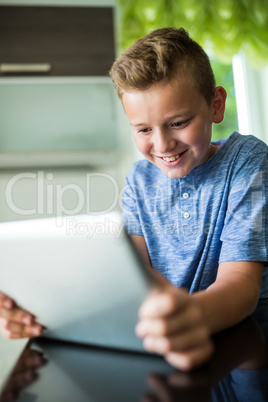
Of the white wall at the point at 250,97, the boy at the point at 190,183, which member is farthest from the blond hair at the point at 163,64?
the white wall at the point at 250,97

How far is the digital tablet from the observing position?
0.42 metres

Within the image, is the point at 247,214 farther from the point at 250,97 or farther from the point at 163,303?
the point at 250,97

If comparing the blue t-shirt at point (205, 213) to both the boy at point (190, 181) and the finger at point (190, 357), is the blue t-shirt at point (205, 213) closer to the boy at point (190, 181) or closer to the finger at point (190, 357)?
the boy at point (190, 181)

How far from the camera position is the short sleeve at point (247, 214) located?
0.80 metres

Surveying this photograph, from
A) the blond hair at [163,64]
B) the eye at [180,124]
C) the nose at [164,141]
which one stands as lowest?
the nose at [164,141]

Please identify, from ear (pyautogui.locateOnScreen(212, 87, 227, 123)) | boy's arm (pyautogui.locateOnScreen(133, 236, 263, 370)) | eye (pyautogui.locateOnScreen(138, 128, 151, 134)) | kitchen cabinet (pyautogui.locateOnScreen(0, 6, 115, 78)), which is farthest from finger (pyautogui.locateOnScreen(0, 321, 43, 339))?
kitchen cabinet (pyautogui.locateOnScreen(0, 6, 115, 78))

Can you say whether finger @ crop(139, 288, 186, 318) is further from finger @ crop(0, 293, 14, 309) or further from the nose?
the nose

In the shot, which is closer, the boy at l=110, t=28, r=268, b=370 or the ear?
the boy at l=110, t=28, r=268, b=370

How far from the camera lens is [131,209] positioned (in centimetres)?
118

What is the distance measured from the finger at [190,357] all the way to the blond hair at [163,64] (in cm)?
61

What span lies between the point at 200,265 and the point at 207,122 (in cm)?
34

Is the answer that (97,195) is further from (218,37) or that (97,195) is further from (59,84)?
(218,37)

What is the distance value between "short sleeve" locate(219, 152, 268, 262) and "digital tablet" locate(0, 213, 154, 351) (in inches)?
14.8

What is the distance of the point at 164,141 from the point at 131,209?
1.02 feet
